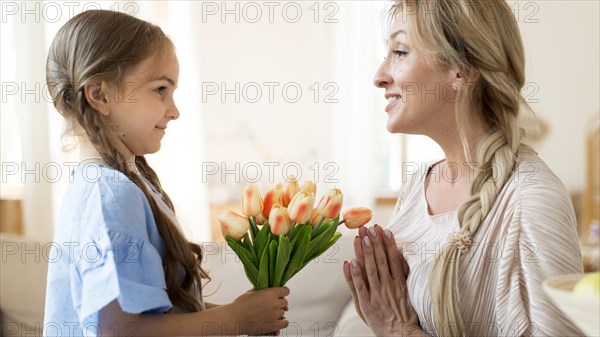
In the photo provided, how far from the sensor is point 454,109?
5.34 feet

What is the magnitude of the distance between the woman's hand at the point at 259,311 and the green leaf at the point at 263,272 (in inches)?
0.8

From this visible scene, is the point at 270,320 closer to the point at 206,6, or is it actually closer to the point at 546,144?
the point at 546,144

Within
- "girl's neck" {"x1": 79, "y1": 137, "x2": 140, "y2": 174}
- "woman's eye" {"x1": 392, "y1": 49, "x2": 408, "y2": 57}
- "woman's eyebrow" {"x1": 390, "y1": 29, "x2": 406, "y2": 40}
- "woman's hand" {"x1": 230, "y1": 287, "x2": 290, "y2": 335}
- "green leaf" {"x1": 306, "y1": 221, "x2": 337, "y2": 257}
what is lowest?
"woman's hand" {"x1": 230, "y1": 287, "x2": 290, "y2": 335}

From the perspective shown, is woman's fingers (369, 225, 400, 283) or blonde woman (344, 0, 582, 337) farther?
woman's fingers (369, 225, 400, 283)

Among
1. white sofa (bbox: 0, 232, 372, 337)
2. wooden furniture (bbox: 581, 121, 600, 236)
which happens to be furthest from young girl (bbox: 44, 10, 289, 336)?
wooden furniture (bbox: 581, 121, 600, 236)

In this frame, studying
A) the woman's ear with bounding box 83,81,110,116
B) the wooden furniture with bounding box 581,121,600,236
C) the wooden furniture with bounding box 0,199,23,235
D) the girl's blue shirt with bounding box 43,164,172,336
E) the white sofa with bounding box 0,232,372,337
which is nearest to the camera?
the girl's blue shirt with bounding box 43,164,172,336

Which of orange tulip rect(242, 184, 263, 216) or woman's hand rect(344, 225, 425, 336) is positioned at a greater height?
orange tulip rect(242, 184, 263, 216)

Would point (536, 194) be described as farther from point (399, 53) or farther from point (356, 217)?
point (399, 53)

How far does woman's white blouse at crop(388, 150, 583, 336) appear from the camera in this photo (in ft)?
4.32

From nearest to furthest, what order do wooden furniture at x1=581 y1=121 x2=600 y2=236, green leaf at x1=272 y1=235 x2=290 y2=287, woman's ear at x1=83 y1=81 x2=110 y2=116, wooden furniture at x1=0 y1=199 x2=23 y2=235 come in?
green leaf at x1=272 y1=235 x2=290 y2=287 → woman's ear at x1=83 y1=81 x2=110 y2=116 → wooden furniture at x1=0 y1=199 x2=23 y2=235 → wooden furniture at x1=581 y1=121 x2=600 y2=236

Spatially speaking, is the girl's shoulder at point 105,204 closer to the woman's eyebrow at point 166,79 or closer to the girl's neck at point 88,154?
the girl's neck at point 88,154

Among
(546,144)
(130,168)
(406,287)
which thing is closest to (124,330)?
(130,168)

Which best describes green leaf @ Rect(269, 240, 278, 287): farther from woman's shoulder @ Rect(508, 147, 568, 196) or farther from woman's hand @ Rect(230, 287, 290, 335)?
woman's shoulder @ Rect(508, 147, 568, 196)

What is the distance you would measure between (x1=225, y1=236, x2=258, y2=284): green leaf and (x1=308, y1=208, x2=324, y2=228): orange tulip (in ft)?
0.45
